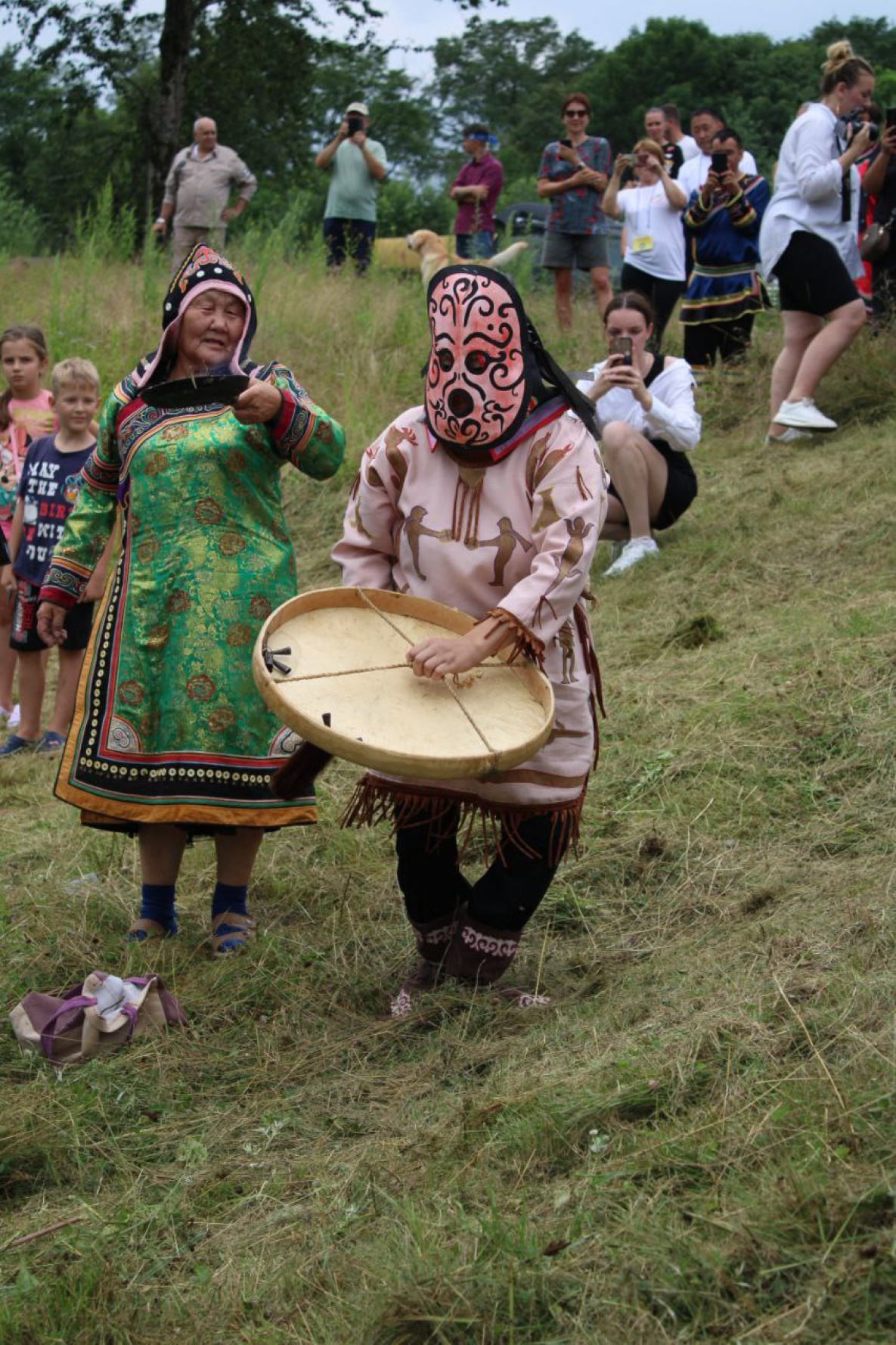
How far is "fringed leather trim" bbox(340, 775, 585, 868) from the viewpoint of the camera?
3.64 metres

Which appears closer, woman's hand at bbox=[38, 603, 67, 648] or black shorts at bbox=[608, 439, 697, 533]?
woman's hand at bbox=[38, 603, 67, 648]

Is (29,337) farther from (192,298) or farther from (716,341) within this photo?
(716,341)

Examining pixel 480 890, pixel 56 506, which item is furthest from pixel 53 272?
pixel 480 890

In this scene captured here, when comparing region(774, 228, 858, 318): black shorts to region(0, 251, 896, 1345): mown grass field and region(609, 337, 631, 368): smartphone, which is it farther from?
region(0, 251, 896, 1345): mown grass field

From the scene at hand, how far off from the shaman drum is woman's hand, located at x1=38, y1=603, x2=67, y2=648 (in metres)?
1.17

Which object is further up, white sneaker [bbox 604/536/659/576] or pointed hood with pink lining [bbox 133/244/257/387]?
pointed hood with pink lining [bbox 133/244/257/387]

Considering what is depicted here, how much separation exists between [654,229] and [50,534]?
5299 millimetres

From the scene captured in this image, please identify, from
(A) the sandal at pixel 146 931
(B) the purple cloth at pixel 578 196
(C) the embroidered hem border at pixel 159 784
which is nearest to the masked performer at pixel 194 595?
(C) the embroidered hem border at pixel 159 784

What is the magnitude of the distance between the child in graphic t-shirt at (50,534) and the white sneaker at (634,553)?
2.55 metres

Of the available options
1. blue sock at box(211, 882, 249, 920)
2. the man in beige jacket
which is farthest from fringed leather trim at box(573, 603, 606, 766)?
the man in beige jacket

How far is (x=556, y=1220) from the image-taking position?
8.38ft

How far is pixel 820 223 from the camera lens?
827 centimetres

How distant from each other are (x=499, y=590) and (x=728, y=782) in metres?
1.62

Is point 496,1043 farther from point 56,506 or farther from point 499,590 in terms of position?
point 56,506
